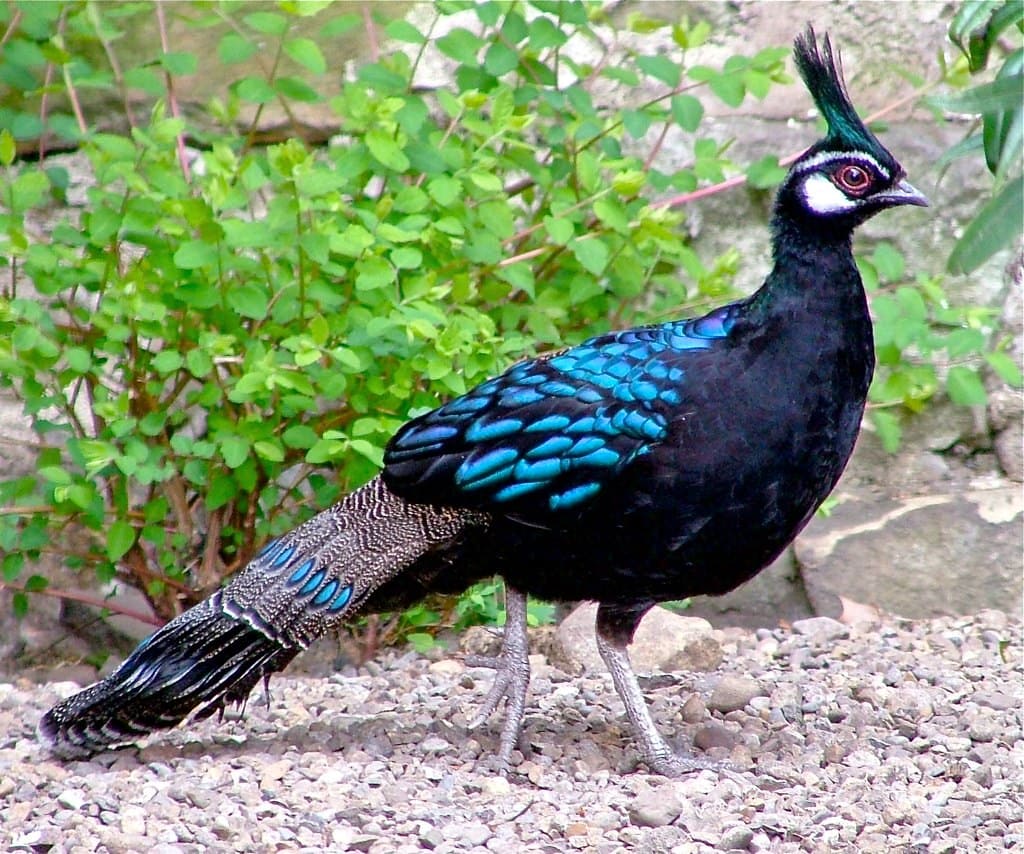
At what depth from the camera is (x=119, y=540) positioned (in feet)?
13.3

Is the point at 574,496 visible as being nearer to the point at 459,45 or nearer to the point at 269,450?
the point at 269,450

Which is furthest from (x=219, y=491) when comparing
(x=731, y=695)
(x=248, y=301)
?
(x=731, y=695)

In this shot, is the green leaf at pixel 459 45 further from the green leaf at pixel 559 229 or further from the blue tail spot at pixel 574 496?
the blue tail spot at pixel 574 496

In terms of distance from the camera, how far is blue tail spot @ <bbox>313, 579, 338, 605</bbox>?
11.2 ft

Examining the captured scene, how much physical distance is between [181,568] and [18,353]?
2.87ft

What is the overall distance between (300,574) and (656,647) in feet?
3.90

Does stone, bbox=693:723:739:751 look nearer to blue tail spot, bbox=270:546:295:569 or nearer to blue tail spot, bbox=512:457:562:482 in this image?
blue tail spot, bbox=512:457:562:482

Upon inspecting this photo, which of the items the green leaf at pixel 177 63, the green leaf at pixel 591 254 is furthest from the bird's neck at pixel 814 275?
the green leaf at pixel 177 63

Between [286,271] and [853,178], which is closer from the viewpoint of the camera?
[853,178]

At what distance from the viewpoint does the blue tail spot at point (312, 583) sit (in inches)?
135

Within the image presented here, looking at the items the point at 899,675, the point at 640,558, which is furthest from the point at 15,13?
the point at 899,675

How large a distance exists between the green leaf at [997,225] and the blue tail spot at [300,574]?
178 centimetres

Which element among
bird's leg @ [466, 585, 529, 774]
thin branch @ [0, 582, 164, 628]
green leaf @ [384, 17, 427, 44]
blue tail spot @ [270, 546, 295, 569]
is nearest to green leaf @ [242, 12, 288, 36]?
green leaf @ [384, 17, 427, 44]

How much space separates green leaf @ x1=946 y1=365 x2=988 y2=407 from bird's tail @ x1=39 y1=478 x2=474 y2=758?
6.61 feet
